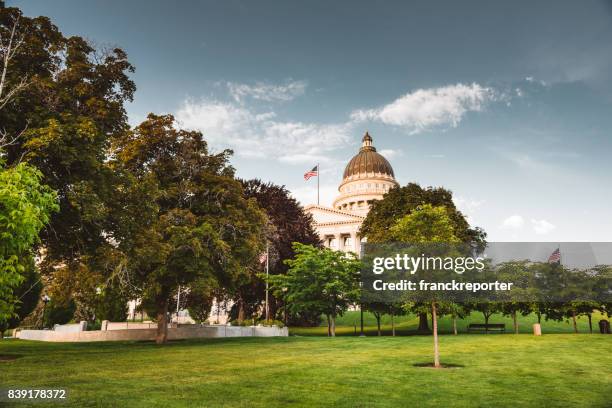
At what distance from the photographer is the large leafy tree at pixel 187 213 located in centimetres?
2583

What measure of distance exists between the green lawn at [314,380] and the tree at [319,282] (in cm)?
1721

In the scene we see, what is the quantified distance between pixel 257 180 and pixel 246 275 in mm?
14387

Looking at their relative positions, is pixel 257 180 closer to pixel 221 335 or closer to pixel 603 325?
pixel 221 335

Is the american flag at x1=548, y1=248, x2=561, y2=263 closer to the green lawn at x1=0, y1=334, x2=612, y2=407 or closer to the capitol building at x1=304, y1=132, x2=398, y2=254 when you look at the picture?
the green lawn at x1=0, y1=334, x2=612, y2=407

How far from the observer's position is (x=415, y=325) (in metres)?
53.3

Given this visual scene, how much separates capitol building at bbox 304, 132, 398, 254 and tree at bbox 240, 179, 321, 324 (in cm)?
5813

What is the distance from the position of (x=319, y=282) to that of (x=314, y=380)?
2490cm

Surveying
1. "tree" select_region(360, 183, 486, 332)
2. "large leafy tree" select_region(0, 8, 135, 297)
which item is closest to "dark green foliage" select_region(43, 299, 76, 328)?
"large leafy tree" select_region(0, 8, 135, 297)

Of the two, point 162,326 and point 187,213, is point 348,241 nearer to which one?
point 162,326

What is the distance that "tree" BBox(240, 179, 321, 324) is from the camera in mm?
41469

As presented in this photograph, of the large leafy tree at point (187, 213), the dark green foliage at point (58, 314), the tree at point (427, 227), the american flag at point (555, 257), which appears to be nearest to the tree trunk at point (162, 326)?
the large leafy tree at point (187, 213)

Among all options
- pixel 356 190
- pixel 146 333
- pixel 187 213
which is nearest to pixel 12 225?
pixel 187 213

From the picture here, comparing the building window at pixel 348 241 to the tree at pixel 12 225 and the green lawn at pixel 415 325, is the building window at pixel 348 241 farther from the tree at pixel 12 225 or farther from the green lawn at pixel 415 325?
the tree at pixel 12 225

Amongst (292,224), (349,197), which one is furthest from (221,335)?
(349,197)
